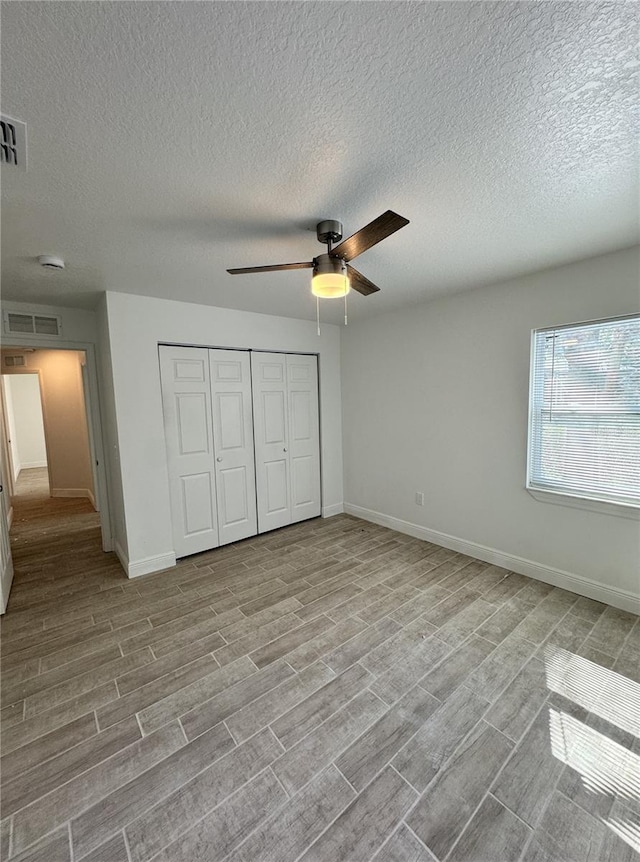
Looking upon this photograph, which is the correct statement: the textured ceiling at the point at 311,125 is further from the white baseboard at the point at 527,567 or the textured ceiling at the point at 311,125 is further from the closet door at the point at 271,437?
the white baseboard at the point at 527,567

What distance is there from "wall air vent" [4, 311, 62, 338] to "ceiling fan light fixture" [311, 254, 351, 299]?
9.65 ft

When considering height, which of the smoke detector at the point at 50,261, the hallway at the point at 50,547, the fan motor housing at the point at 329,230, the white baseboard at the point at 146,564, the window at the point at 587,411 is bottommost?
the hallway at the point at 50,547

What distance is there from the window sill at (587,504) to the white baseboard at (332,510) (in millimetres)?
2402

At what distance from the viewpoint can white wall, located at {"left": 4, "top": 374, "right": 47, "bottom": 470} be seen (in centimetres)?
812

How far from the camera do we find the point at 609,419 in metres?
2.45

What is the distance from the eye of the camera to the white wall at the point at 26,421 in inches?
320

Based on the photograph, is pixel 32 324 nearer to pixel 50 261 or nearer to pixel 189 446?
→ pixel 50 261

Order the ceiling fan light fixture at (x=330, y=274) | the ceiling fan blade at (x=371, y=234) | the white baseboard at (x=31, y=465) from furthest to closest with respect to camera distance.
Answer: the white baseboard at (x=31, y=465)
the ceiling fan light fixture at (x=330, y=274)
the ceiling fan blade at (x=371, y=234)

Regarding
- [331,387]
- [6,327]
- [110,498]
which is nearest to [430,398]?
[331,387]

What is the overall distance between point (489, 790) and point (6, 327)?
177 inches

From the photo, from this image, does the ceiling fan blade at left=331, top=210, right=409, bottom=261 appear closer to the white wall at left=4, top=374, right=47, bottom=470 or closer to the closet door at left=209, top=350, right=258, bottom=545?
the closet door at left=209, top=350, right=258, bottom=545

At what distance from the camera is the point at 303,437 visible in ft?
14.1

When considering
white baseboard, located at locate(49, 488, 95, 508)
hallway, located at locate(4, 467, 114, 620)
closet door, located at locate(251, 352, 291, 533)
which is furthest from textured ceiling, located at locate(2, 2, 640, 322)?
white baseboard, located at locate(49, 488, 95, 508)

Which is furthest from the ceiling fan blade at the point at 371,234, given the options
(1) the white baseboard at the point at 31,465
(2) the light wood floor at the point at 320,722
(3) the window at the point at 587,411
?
(1) the white baseboard at the point at 31,465
